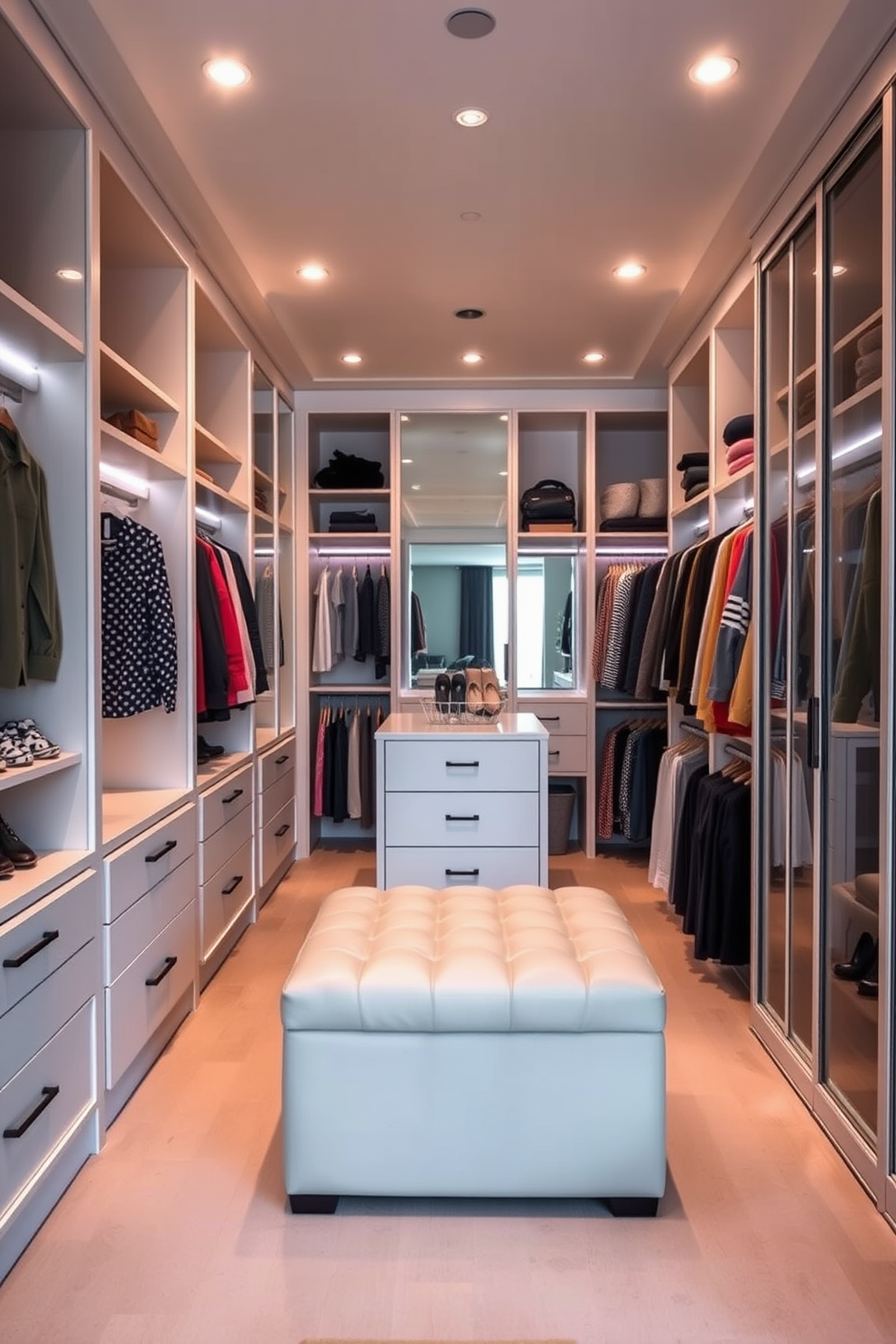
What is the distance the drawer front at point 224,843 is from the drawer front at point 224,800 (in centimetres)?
3

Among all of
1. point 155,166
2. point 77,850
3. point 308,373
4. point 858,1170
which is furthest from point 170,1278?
point 308,373

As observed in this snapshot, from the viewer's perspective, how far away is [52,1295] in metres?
1.78

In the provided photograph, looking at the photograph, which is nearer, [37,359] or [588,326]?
[37,359]

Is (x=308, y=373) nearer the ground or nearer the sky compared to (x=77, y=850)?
nearer the sky

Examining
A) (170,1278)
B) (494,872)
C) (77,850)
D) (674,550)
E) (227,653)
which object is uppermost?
(674,550)

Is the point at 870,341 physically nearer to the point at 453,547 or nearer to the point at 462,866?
the point at 462,866

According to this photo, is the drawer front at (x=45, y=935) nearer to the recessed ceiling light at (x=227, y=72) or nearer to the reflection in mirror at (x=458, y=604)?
the recessed ceiling light at (x=227, y=72)

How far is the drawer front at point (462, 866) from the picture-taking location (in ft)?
10.7

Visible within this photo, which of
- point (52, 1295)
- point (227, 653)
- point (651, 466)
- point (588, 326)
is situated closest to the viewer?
point (52, 1295)

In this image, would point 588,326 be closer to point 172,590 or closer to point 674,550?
point 674,550

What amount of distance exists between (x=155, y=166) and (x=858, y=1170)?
315 cm

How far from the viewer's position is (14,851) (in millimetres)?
2107

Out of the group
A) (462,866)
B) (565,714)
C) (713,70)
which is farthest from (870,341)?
(565,714)

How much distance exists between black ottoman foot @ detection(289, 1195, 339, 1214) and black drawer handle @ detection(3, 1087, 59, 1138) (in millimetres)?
542
